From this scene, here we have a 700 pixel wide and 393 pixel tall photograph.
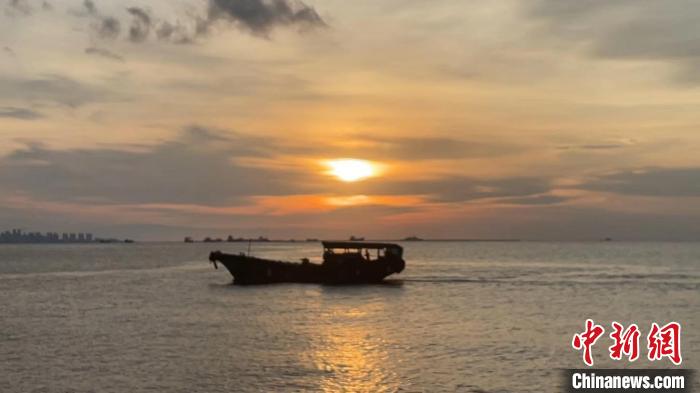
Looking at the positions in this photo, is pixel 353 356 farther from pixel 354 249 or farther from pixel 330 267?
pixel 354 249

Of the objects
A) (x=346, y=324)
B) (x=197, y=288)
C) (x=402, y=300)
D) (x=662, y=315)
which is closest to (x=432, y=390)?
(x=346, y=324)

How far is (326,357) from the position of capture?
40094 mm

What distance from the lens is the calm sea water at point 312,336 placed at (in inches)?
1359

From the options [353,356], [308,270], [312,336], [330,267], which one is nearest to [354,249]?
[330,267]

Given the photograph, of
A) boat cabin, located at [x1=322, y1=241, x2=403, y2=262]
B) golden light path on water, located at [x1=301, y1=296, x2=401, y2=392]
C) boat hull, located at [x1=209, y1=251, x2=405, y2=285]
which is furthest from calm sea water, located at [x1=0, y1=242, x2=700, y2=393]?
boat cabin, located at [x1=322, y1=241, x2=403, y2=262]

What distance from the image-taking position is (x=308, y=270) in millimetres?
94312

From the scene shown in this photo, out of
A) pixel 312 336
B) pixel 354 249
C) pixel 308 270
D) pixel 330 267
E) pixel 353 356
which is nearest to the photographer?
pixel 353 356

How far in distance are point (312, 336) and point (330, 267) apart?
4353 cm

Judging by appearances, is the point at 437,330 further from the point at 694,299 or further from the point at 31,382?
the point at 694,299

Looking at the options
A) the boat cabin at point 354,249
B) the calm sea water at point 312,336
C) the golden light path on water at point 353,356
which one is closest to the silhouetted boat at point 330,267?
the boat cabin at point 354,249

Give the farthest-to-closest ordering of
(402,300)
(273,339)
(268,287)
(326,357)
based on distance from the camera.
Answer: (268,287)
(402,300)
(273,339)
(326,357)

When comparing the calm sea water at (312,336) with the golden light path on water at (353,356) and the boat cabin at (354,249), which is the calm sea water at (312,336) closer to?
the golden light path on water at (353,356)

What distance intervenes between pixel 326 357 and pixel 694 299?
53.0 meters

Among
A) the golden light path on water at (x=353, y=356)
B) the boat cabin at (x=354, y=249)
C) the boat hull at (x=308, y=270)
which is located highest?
the boat cabin at (x=354, y=249)
